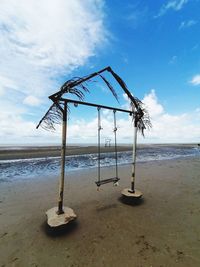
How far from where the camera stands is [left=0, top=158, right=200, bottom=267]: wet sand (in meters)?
3.03

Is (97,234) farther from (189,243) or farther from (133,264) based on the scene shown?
(189,243)

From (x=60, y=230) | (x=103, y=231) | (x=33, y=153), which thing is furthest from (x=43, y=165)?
(x=33, y=153)

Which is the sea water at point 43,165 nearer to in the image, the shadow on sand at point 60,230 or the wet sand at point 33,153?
the wet sand at point 33,153

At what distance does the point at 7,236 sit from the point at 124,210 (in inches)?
133

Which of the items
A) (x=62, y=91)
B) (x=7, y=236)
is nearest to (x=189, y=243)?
(x=7, y=236)

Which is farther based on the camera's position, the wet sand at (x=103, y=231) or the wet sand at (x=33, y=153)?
the wet sand at (x=33, y=153)

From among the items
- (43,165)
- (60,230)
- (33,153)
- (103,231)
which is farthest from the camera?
(33,153)

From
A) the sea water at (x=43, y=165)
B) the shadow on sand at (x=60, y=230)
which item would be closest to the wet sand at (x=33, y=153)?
the sea water at (x=43, y=165)

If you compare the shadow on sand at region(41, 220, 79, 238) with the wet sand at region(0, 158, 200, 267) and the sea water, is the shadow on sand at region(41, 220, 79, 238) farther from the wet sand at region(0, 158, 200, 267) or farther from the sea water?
the sea water

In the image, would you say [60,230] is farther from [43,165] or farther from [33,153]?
[33,153]

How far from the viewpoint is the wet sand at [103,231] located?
3031 mm

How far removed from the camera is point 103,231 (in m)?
3.93

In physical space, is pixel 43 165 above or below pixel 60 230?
above

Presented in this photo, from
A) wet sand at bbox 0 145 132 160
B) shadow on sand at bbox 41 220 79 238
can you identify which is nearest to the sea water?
wet sand at bbox 0 145 132 160
